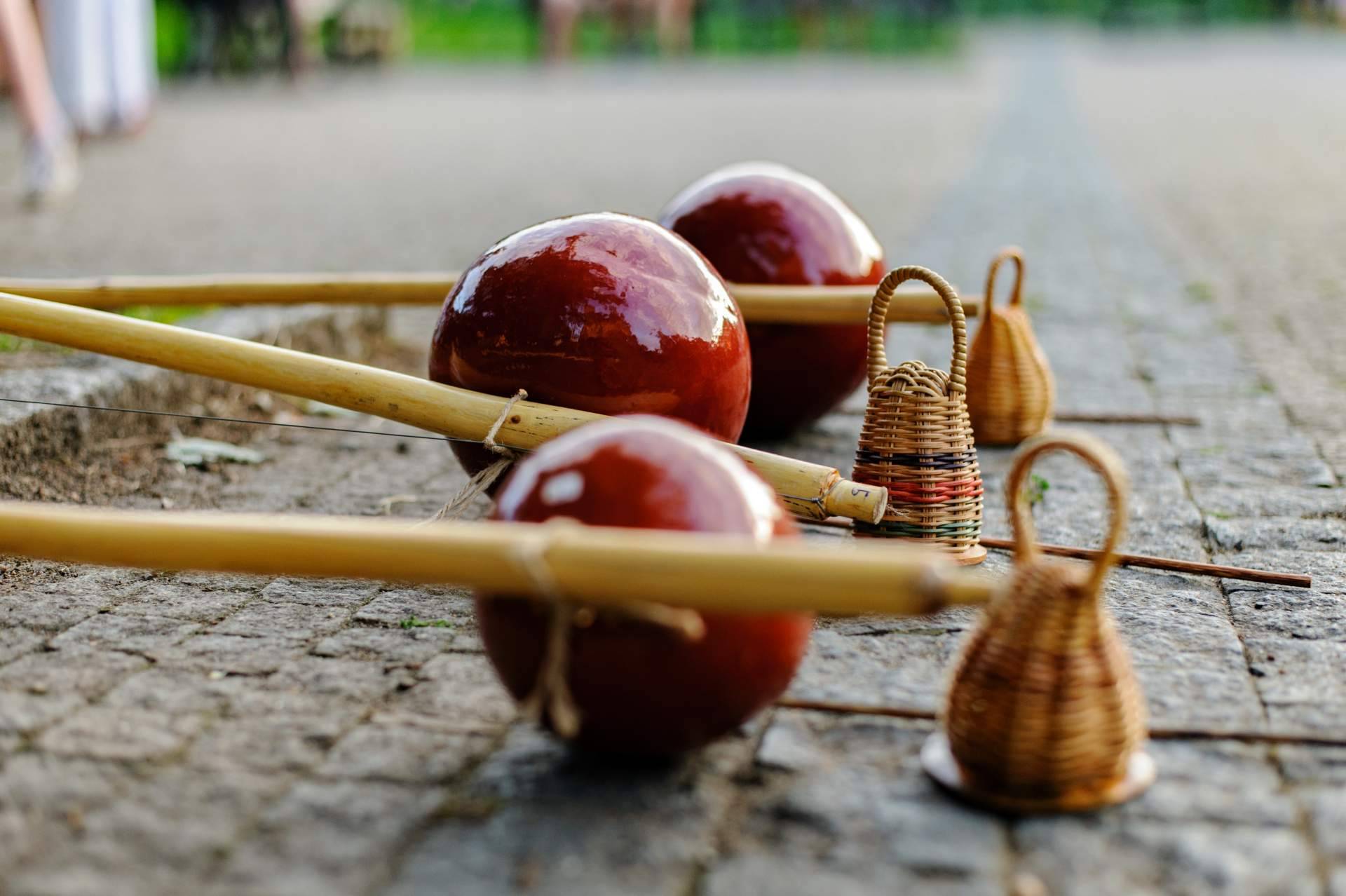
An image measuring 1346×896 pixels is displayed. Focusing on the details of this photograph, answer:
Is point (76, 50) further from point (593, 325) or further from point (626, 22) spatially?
point (626, 22)

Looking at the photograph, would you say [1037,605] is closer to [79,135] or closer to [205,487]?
[205,487]

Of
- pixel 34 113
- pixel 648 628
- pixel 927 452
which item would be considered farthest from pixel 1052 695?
pixel 34 113

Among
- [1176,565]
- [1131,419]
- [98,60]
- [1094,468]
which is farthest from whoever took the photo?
[98,60]

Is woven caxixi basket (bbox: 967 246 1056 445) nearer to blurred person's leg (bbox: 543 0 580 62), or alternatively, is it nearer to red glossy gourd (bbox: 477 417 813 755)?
red glossy gourd (bbox: 477 417 813 755)

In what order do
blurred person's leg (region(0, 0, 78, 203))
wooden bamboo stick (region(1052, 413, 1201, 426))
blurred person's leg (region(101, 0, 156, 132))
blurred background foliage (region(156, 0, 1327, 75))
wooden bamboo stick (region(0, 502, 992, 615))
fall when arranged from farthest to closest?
blurred background foliage (region(156, 0, 1327, 75)), blurred person's leg (region(101, 0, 156, 132)), blurred person's leg (region(0, 0, 78, 203)), wooden bamboo stick (region(1052, 413, 1201, 426)), wooden bamboo stick (region(0, 502, 992, 615))

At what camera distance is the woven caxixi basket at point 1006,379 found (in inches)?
163

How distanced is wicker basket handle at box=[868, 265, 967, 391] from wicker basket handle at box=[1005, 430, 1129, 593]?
0.78m

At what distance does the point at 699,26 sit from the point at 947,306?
2479 cm

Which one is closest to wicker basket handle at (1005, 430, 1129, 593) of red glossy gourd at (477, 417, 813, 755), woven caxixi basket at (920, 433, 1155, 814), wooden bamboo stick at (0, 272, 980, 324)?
woven caxixi basket at (920, 433, 1155, 814)

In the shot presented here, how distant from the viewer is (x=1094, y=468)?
225cm

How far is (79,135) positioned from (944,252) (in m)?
7.23

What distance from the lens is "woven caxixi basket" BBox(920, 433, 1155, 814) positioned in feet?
7.04

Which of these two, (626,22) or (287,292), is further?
(626,22)

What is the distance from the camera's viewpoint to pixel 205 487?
3.96 m
